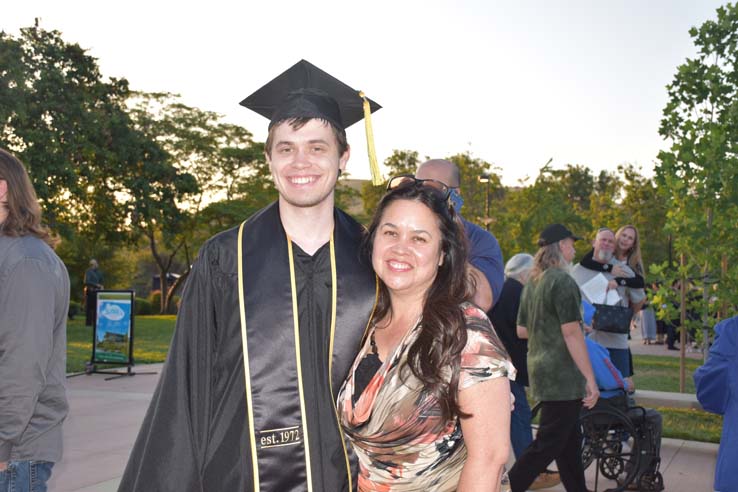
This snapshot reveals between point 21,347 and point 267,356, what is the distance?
→ 1.02 meters

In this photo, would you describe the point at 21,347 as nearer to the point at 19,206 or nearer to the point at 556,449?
the point at 19,206

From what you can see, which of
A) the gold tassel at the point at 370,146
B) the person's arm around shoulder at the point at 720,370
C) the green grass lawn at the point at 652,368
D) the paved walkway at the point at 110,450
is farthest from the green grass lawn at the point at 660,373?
the gold tassel at the point at 370,146

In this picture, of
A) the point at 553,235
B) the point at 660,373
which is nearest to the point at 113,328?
the point at 553,235

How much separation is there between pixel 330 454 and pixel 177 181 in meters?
26.2

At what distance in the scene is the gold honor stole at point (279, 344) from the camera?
94.8 inches

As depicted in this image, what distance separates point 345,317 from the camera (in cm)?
256

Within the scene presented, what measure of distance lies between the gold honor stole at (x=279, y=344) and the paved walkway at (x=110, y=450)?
14.0 ft

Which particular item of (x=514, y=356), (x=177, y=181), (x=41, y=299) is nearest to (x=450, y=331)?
(x=41, y=299)

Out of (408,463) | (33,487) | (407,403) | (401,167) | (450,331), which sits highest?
(401,167)

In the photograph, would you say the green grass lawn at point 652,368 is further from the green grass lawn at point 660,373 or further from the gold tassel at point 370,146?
the gold tassel at point 370,146

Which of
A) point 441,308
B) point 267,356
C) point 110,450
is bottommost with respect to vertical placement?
point 110,450

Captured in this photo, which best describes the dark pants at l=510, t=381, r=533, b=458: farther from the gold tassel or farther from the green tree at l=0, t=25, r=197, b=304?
the green tree at l=0, t=25, r=197, b=304

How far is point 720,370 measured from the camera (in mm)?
3178

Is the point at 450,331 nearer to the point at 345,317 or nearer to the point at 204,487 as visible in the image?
the point at 345,317
